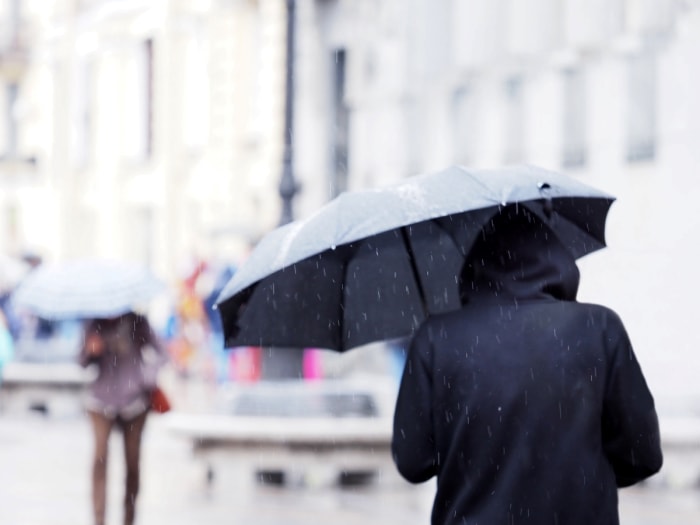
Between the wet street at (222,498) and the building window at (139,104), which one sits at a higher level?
the building window at (139,104)

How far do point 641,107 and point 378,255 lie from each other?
1143 cm

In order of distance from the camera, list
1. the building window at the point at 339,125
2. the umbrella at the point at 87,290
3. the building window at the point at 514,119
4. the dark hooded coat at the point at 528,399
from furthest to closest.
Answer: the building window at the point at 339,125 → the building window at the point at 514,119 → the umbrella at the point at 87,290 → the dark hooded coat at the point at 528,399

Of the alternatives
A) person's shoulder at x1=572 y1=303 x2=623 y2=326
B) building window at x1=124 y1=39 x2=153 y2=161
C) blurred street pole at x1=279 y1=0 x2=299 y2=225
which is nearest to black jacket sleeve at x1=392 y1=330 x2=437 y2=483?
person's shoulder at x1=572 y1=303 x2=623 y2=326

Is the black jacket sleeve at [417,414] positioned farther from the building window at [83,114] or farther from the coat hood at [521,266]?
the building window at [83,114]

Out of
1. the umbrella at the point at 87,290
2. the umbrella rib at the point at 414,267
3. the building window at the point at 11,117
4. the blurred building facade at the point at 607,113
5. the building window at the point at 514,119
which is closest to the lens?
the umbrella rib at the point at 414,267

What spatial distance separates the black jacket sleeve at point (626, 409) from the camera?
139 inches

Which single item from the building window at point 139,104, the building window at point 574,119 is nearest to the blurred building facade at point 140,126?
the building window at point 139,104

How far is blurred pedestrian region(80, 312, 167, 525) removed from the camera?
27.1ft

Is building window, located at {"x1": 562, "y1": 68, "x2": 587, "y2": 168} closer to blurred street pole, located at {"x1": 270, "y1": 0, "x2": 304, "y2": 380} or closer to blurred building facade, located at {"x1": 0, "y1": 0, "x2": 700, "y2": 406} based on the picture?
blurred building facade, located at {"x1": 0, "y1": 0, "x2": 700, "y2": 406}

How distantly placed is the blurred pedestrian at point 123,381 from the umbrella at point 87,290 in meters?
0.13

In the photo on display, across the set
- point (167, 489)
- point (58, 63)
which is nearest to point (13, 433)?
point (167, 489)

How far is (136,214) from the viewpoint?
3133 cm

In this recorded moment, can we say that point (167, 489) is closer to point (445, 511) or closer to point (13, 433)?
point (13, 433)

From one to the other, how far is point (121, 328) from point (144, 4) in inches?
903
